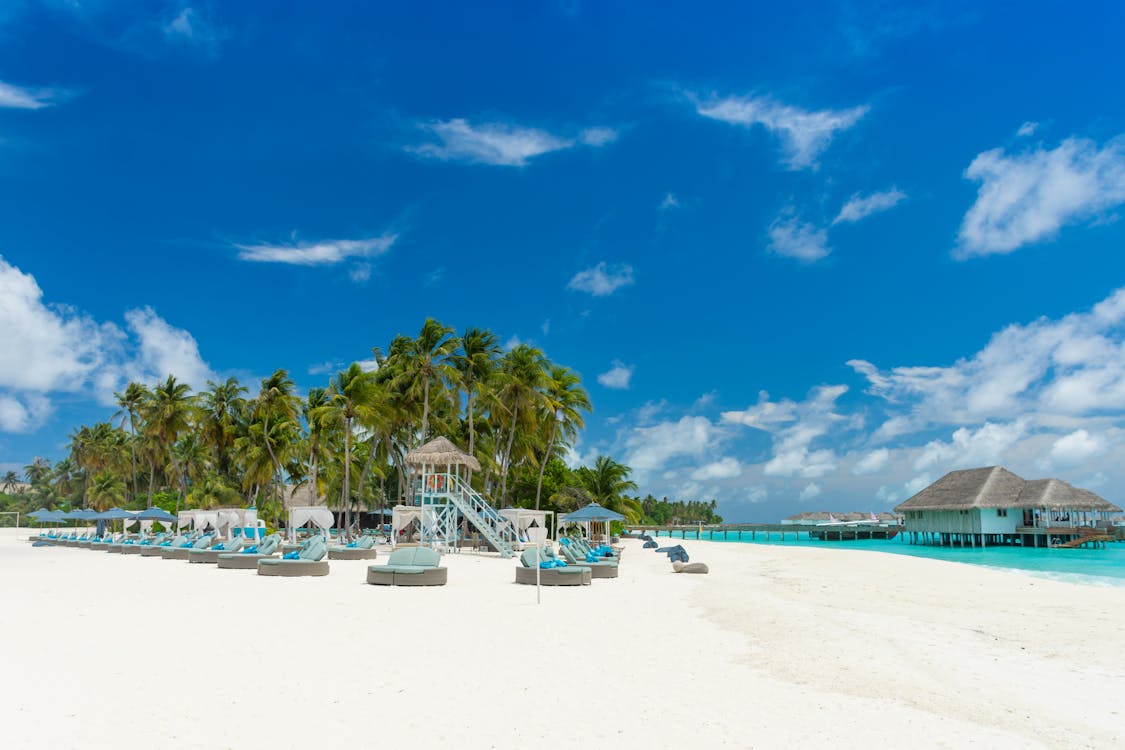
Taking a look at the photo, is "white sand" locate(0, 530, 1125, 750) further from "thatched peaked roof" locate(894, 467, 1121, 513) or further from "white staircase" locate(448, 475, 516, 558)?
"thatched peaked roof" locate(894, 467, 1121, 513)

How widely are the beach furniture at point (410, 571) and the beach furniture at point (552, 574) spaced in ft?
6.10

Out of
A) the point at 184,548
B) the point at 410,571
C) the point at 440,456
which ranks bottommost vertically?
the point at 184,548

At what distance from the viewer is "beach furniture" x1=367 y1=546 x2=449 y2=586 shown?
15453mm

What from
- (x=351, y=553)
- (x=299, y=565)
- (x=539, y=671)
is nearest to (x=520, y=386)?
(x=351, y=553)

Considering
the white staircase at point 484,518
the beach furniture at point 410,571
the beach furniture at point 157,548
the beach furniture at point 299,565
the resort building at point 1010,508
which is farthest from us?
the resort building at point 1010,508

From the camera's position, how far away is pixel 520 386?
4100cm

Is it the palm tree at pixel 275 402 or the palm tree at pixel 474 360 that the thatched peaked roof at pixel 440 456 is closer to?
the palm tree at pixel 474 360

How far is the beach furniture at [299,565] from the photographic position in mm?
17875

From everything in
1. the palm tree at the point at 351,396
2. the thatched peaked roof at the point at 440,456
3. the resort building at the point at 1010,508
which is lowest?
the resort building at the point at 1010,508

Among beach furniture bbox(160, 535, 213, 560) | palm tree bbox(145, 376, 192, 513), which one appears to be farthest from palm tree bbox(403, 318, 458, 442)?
palm tree bbox(145, 376, 192, 513)

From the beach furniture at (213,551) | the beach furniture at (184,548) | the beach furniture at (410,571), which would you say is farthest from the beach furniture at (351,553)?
the beach furniture at (410,571)

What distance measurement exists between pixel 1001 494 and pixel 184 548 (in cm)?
5273

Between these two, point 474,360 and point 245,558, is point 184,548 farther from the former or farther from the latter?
point 474,360

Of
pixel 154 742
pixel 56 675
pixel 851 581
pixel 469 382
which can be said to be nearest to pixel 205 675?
pixel 56 675
